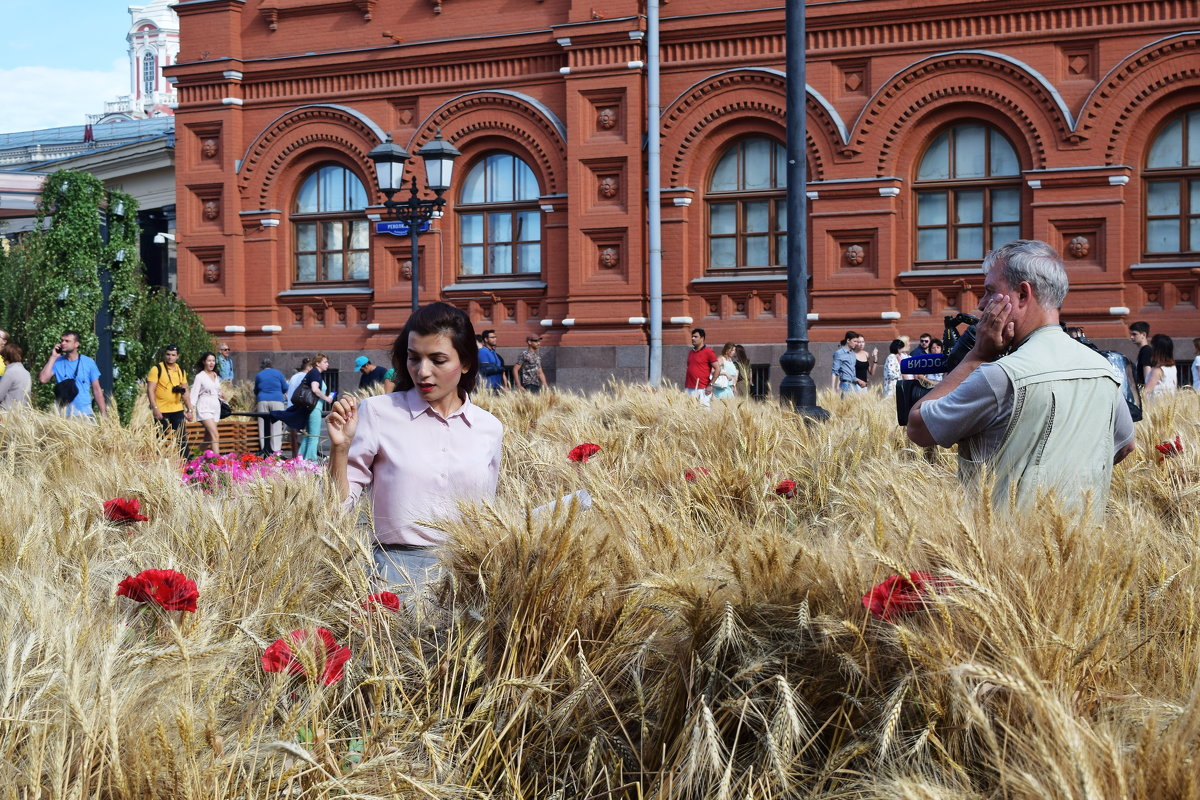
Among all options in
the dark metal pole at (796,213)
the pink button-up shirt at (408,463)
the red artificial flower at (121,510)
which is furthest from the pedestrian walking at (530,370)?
the red artificial flower at (121,510)

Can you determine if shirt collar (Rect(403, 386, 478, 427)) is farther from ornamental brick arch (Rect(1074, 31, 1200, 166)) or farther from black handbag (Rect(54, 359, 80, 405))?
ornamental brick arch (Rect(1074, 31, 1200, 166))

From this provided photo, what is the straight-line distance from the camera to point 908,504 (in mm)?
3453

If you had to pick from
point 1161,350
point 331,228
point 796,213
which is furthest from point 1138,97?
point 331,228

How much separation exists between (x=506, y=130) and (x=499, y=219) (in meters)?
1.74

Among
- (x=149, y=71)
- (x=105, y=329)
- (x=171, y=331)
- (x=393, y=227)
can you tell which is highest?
(x=149, y=71)

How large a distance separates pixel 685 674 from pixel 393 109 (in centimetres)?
2391

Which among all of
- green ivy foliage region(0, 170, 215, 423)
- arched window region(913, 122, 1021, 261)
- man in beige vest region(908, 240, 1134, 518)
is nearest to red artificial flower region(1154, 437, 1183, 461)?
man in beige vest region(908, 240, 1134, 518)

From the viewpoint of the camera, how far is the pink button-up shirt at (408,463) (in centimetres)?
485

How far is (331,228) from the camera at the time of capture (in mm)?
27047

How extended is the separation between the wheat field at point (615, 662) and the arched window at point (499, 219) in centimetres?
2139

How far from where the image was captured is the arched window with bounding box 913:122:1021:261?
22.5m

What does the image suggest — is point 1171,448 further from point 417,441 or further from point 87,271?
point 87,271

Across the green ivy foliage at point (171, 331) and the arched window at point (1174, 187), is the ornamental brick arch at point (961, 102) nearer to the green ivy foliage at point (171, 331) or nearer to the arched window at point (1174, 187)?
the arched window at point (1174, 187)

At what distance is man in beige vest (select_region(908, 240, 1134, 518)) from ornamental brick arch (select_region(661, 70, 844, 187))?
1883 cm
